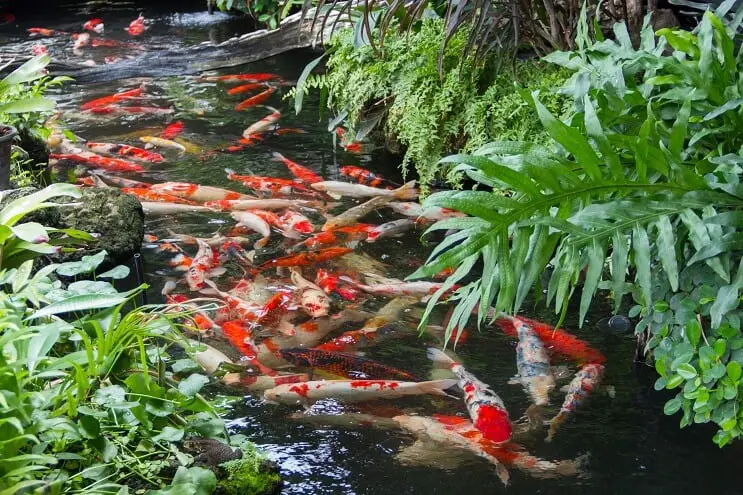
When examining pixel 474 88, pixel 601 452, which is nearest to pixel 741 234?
pixel 601 452

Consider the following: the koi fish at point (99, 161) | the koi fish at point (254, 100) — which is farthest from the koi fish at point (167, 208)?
the koi fish at point (254, 100)

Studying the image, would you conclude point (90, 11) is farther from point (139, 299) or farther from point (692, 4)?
point (692, 4)

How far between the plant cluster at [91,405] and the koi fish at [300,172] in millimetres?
3147

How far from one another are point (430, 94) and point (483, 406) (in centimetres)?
256

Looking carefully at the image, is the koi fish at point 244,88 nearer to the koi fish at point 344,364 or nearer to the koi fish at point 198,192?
the koi fish at point 198,192

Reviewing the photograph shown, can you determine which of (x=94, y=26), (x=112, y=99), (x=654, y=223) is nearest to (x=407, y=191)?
(x=654, y=223)

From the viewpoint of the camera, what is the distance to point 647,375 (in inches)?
139

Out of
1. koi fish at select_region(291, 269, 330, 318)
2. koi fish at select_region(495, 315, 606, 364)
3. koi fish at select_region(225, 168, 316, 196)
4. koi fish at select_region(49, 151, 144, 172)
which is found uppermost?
koi fish at select_region(49, 151, 144, 172)

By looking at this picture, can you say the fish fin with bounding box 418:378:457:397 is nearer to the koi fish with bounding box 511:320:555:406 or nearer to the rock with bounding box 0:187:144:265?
the koi fish with bounding box 511:320:555:406

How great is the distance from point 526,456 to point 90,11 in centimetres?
1075

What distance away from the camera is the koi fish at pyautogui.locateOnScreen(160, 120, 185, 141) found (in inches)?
263

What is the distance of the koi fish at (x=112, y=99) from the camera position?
24.6ft

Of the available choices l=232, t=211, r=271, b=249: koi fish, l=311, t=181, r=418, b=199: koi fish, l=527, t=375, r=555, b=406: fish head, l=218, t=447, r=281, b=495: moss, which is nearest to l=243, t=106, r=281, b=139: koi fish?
l=311, t=181, r=418, b=199: koi fish

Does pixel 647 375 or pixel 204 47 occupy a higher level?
pixel 204 47
